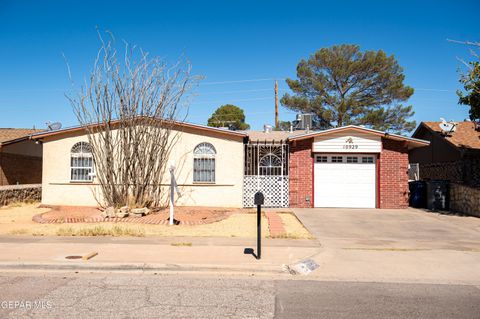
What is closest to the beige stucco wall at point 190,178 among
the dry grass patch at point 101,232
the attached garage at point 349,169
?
the attached garage at point 349,169

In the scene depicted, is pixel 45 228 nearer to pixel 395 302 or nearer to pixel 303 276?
pixel 303 276

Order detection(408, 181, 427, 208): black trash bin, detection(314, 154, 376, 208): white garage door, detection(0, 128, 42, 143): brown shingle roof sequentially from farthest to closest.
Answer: detection(0, 128, 42, 143): brown shingle roof, detection(408, 181, 427, 208): black trash bin, detection(314, 154, 376, 208): white garage door

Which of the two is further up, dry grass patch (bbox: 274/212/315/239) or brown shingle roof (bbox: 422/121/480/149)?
brown shingle roof (bbox: 422/121/480/149)

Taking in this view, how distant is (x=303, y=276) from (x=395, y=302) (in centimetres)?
159

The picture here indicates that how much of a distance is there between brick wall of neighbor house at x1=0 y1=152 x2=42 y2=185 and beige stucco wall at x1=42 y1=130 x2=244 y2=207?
7.08 metres

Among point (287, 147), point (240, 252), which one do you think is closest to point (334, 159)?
point (287, 147)

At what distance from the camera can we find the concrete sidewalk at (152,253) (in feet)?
22.0

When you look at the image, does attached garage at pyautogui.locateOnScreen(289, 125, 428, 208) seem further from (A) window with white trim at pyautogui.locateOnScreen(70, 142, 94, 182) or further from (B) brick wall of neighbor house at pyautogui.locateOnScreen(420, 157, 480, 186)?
(A) window with white trim at pyautogui.locateOnScreen(70, 142, 94, 182)

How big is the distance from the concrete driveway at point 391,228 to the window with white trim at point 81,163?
8.57m

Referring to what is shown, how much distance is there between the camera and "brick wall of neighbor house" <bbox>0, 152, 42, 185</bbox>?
834 inches

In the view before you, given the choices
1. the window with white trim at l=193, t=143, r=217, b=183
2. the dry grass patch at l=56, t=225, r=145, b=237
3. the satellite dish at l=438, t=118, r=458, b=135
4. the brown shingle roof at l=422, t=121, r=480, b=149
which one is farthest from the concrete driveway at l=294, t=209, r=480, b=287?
the satellite dish at l=438, t=118, r=458, b=135

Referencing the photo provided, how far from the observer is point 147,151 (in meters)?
14.4

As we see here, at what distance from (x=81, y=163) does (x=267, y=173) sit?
777 centimetres

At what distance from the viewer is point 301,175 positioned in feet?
54.3
